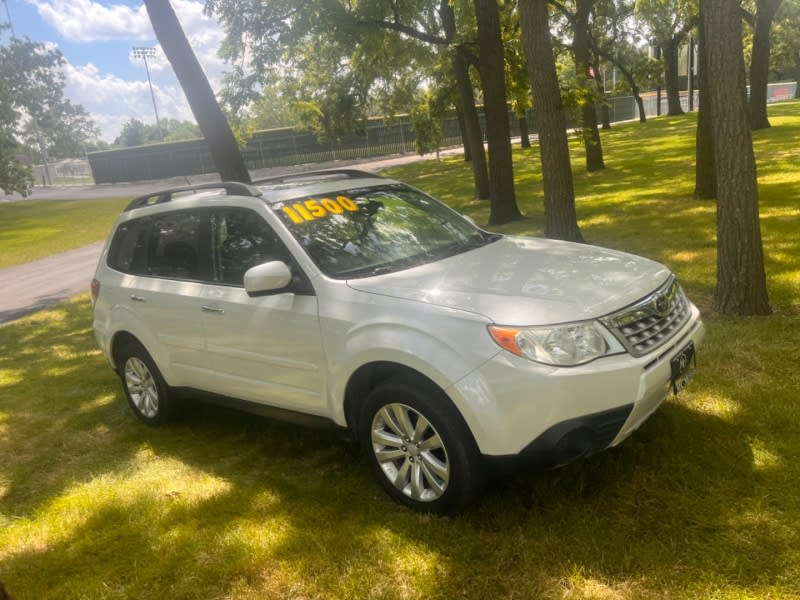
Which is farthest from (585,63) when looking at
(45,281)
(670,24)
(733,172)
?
(670,24)

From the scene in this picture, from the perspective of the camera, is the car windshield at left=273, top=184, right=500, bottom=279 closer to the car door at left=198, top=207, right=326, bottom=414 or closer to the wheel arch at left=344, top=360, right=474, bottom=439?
the car door at left=198, top=207, right=326, bottom=414

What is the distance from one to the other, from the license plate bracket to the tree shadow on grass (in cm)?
51

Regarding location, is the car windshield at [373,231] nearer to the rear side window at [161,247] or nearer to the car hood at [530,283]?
the car hood at [530,283]

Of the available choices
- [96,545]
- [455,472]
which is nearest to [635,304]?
[455,472]

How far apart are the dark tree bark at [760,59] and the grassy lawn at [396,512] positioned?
21683 millimetres

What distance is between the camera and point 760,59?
952 inches

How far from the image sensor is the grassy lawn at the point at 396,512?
315 cm

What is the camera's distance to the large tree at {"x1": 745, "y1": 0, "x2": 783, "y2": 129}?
23.5 meters

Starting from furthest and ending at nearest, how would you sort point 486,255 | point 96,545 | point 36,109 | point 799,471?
1. point 36,109
2. point 486,255
3. point 96,545
4. point 799,471

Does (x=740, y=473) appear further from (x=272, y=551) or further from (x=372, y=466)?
(x=272, y=551)

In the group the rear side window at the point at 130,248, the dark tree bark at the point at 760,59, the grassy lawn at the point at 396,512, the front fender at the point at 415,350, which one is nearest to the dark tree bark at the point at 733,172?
the grassy lawn at the point at 396,512

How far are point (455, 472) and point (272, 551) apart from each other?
3.46 feet

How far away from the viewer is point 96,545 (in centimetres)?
391

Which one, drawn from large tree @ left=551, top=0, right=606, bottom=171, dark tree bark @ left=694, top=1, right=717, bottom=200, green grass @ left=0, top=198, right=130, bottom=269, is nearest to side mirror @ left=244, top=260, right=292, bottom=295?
dark tree bark @ left=694, top=1, right=717, bottom=200
